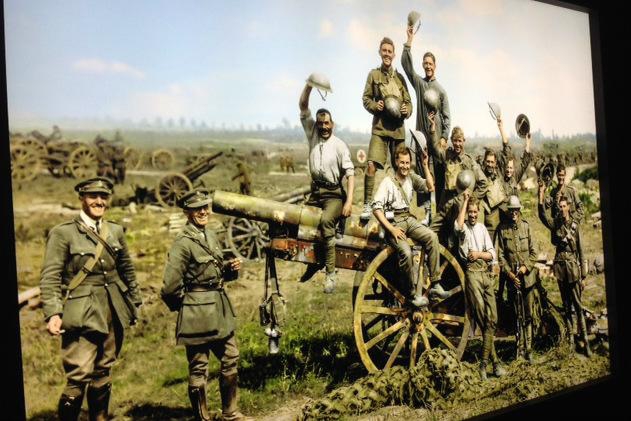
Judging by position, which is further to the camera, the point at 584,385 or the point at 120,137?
the point at 584,385

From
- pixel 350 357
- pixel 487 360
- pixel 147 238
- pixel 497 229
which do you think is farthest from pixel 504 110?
pixel 147 238

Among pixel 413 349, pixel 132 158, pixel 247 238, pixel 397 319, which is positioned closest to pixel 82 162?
pixel 132 158

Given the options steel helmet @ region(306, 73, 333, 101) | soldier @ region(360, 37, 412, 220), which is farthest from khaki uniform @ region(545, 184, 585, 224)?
steel helmet @ region(306, 73, 333, 101)

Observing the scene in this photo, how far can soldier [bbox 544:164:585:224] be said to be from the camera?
703 cm

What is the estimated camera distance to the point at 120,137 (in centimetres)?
435

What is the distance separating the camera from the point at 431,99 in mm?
6023

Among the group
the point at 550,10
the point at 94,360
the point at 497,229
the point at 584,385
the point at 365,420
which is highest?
the point at 550,10

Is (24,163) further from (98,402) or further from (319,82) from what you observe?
(319,82)

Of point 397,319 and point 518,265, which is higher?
point 518,265

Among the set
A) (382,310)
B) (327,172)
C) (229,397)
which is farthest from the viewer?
(382,310)

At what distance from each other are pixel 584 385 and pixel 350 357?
296 centimetres

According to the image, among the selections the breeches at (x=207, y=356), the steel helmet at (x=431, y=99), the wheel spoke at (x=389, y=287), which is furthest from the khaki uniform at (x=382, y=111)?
the breeches at (x=207, y=356)

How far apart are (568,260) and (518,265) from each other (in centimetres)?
80

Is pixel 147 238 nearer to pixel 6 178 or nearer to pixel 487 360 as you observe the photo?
pixel 6 178
